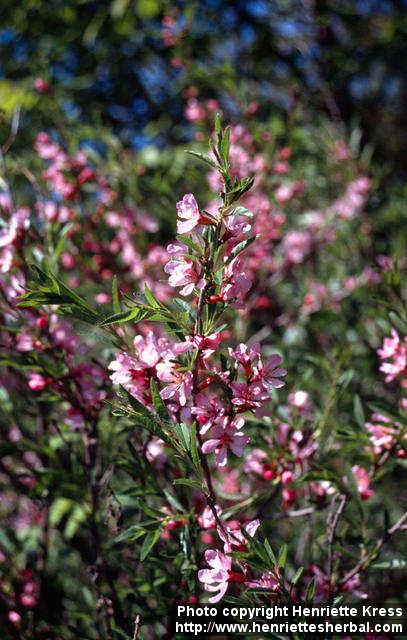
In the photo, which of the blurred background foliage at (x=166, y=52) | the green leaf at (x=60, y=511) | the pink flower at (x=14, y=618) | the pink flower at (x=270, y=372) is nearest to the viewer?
the pink flower at (x=270, y=372)

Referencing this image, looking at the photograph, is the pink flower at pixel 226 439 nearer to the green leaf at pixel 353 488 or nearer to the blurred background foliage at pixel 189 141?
the blurred background foliage at pixel 189 141

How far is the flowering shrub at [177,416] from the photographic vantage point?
3.24 ft

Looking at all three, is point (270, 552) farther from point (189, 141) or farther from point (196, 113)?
point (189, 141)

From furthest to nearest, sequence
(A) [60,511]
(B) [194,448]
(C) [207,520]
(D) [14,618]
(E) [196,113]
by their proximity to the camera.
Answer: (E) [196,113], (A) [60,511], (D) [14,618], (C) [207,520], (B) [194,448]

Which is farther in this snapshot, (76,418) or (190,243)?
(76,418)

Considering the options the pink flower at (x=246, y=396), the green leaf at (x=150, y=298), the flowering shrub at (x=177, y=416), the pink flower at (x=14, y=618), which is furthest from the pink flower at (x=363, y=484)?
the pink flower at (x=14, y=618)

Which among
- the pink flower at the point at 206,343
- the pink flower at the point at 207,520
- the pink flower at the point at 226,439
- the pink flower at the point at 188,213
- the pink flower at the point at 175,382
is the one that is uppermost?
the pink flower at the point at 188,213

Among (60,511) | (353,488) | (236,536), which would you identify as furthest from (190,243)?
(60,511)

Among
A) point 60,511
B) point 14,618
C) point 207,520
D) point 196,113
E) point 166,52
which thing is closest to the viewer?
point 207,520

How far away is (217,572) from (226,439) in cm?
24

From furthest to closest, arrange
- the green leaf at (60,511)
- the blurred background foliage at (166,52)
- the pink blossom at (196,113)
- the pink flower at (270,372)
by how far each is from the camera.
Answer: the blurred background foliage at (166,52)
the pink blossom at (196,113)
the green leaf at (60,511)
the pink flower at (270,372)

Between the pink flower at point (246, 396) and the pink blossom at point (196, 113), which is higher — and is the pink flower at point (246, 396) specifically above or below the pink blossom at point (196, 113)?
above

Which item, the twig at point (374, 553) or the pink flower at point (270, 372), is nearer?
the pink flower at point (270, 372)

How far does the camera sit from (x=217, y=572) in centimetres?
103
